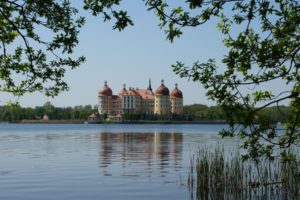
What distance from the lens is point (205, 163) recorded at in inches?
599

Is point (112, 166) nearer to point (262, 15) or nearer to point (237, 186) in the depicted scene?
point (237, 186)

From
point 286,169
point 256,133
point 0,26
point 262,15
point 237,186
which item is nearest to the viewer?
point 262,15

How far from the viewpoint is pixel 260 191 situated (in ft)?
49.0

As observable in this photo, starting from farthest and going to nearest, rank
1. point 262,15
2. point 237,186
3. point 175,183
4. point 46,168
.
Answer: point 46,168, point 175,183, point 237,186, point 262,15

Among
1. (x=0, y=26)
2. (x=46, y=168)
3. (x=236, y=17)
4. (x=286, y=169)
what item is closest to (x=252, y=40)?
(x=236, y=17)

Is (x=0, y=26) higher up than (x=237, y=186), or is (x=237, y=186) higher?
(x=0, y=26)

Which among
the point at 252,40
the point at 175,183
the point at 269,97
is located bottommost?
the point at 175,183

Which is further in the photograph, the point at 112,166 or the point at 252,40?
the point at 112,166

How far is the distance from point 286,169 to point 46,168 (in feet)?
47.5

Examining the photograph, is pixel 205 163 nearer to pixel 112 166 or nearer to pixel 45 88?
pixel 45 88

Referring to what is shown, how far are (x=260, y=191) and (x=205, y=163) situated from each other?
Answer: 1887mm

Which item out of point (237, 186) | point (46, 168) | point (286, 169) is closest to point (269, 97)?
point (286, 169)

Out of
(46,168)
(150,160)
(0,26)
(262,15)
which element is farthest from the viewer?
(150,160)

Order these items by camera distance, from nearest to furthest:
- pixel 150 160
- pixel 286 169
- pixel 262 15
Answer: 1. pixel 262 15
2. pixel 286 169
3. pixel 150 160
